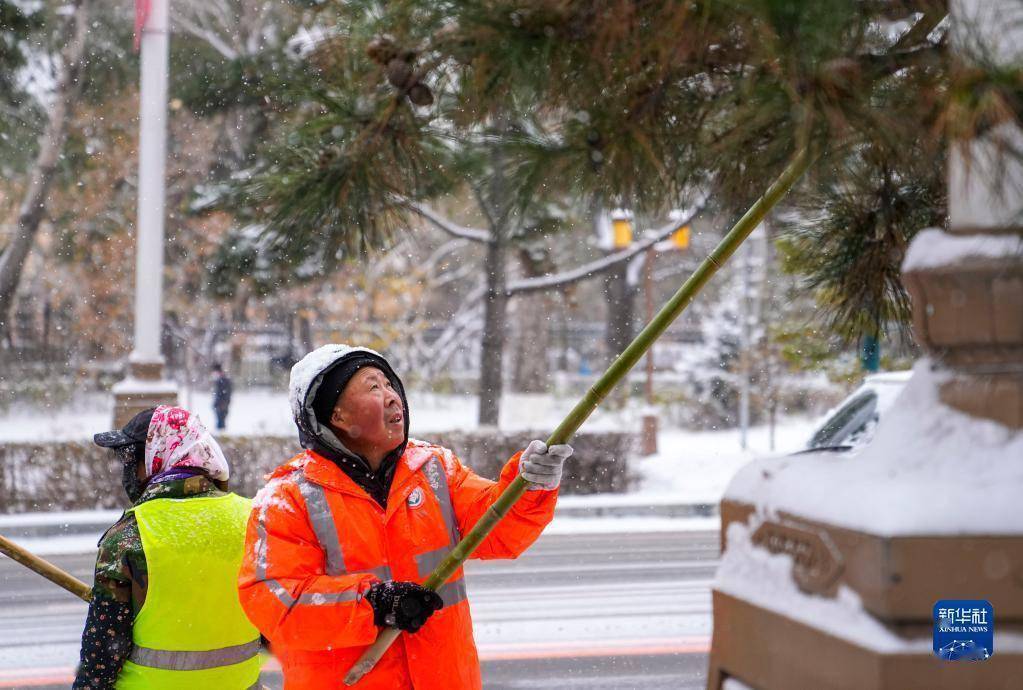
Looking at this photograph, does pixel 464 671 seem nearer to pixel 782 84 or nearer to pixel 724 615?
pixel 724 615

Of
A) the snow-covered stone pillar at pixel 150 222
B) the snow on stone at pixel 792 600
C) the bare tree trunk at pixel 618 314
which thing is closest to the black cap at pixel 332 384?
the snow on stone at pixel 792 600

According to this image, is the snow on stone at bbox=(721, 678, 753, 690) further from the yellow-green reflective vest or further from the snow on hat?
the yellow-green reflective vest

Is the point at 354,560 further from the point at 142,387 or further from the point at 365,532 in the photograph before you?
the point at 142,387

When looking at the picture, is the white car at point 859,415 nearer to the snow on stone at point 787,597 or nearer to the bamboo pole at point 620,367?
the bamboo pole at point 620,367

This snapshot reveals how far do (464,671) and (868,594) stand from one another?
4.14 ft

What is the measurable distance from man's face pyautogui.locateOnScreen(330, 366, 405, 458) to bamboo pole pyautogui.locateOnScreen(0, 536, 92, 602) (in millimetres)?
858

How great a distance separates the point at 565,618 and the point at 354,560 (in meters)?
5.69

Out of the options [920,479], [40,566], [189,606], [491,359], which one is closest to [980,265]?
[920,479]

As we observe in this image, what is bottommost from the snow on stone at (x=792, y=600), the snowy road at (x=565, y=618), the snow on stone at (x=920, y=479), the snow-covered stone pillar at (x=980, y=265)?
the snowy road at (x=565, y=618)

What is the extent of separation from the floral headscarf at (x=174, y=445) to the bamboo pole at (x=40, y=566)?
39 cm

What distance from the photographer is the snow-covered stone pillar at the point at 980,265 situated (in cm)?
145

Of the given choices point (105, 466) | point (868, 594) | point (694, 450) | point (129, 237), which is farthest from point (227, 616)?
point (129, 237)

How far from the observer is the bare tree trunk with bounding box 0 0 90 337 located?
48.7 ft

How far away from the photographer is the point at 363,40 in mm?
2307
